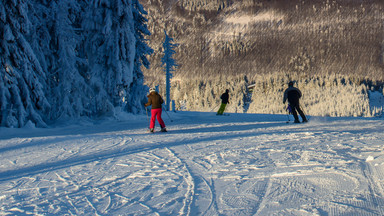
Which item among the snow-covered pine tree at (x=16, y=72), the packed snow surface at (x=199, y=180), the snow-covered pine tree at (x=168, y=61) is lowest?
the packed snow surface at (x=199, y=180)

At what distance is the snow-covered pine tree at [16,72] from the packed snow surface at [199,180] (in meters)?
6.11

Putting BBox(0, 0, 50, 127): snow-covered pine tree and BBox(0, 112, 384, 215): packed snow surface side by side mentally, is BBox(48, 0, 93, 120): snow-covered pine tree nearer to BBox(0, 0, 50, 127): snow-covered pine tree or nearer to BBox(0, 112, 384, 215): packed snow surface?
BBox(0, 0, 50, 127): snow-covered pine tree

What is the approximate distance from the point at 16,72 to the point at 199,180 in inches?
454

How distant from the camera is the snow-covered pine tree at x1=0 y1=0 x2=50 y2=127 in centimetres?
1244

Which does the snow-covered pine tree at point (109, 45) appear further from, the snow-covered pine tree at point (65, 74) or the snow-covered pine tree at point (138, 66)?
the snow-covered pine tree at point (138, 66)

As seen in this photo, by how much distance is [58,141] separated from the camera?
9203 millimetres

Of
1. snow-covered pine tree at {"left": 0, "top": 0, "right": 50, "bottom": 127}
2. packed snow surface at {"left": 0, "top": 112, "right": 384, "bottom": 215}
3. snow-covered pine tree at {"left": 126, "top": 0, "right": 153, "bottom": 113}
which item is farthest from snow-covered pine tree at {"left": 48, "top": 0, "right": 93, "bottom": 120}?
packed snow surface at {"left": 0, "top": 112, "right": 384, "bottom": 215}

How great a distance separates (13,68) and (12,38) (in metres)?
1.23

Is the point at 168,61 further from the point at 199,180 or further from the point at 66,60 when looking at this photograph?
the point at 199,180

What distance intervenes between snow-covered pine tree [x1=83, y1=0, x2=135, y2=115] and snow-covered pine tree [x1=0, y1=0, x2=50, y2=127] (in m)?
4.67

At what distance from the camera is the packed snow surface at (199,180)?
3270 mm

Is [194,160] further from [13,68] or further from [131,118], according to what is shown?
[131,118]

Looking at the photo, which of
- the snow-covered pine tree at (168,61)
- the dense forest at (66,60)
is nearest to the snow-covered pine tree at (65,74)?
the dense forest at (66,60)

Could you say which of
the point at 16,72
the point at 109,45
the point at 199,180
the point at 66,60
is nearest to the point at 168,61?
the point at 109,45
